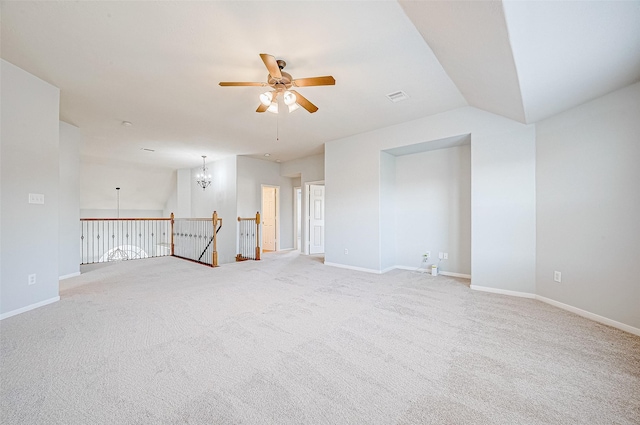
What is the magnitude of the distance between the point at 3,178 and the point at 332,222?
4788 mm

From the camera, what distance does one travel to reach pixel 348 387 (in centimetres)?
165

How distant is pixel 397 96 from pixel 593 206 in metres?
2.62

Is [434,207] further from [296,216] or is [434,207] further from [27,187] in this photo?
[27,187]

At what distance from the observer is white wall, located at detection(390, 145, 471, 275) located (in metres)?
4.53

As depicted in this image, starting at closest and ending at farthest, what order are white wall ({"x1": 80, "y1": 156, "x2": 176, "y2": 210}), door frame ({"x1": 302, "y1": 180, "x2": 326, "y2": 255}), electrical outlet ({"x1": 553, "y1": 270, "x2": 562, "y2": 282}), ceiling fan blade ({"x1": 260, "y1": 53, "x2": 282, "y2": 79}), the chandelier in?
ceiling fan blade ({"x1": 260, "y1": 53, "x2": 282, "y2": 79}) < electrical outlet ({"x1": 553, "y1": 270, "x2": 562, "y2": 282}) < door frame ({"x1": 302, "y1": 180, "x2": 326, "y2": 255}) < the chandelier < white wall ({"x1": 80, "y1": 156, "x2": 176, "y2": 210})

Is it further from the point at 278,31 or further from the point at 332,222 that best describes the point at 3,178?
the point at 332,222

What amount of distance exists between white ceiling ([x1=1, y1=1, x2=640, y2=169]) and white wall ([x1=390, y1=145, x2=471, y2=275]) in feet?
3.77

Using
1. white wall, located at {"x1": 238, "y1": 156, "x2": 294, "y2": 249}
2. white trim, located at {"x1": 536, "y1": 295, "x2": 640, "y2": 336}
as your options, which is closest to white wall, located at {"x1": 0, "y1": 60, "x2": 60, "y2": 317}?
white wall, located at {"x1": 238, "y1": 156, "x2": 294, "y2": 249}

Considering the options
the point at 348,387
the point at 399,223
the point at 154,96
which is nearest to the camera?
the point at 348,387

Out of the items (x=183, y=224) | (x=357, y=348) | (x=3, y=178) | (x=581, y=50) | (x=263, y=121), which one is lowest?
(x=357, y=348)

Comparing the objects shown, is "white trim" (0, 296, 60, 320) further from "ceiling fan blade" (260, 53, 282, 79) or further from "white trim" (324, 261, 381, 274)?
"white trim" (324, 261, 381, 274)

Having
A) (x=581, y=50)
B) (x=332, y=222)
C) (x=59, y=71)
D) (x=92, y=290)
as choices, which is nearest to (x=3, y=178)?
(x=59, y=71)

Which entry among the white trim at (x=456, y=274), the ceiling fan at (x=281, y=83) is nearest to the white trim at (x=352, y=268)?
the white trim at (x=456, y=274)

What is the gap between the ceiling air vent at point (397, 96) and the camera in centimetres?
346
